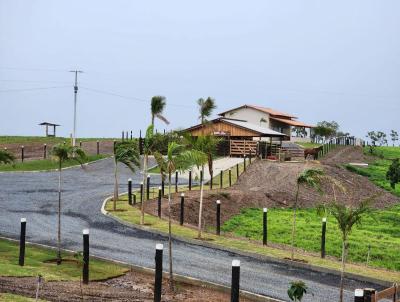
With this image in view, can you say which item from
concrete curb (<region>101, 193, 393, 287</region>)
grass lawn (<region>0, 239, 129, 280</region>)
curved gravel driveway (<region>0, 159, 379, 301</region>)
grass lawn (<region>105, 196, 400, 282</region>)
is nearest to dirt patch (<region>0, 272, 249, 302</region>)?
grass lawn (<region>0, 239, 129, 280</region>)

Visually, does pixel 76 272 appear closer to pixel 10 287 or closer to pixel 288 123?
pixel 10 287

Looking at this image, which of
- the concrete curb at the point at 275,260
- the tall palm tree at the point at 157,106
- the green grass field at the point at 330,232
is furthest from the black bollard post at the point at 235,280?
the tall palm tree at the point at 157,106

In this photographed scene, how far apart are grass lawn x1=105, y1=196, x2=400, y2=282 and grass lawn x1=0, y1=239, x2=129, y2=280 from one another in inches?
239

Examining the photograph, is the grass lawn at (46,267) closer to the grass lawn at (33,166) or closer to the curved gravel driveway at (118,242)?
the curved gravel driveway at (118,242)

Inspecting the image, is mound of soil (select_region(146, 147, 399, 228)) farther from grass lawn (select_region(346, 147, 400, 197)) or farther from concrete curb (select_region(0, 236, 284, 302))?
concrete curb (select_region(0, 236, 284, 302))

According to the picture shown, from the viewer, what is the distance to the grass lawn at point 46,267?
16.0 metres

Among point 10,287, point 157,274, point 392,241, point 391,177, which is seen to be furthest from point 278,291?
point 391,177

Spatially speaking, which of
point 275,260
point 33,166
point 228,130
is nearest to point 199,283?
point 275,260

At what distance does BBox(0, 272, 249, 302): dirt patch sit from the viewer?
45.9 ft

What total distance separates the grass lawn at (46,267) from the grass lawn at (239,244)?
6059 millimetres

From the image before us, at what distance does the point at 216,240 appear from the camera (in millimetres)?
24109

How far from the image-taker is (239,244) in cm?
2361

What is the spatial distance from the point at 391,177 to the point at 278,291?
30236 mm

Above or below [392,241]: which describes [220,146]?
above
